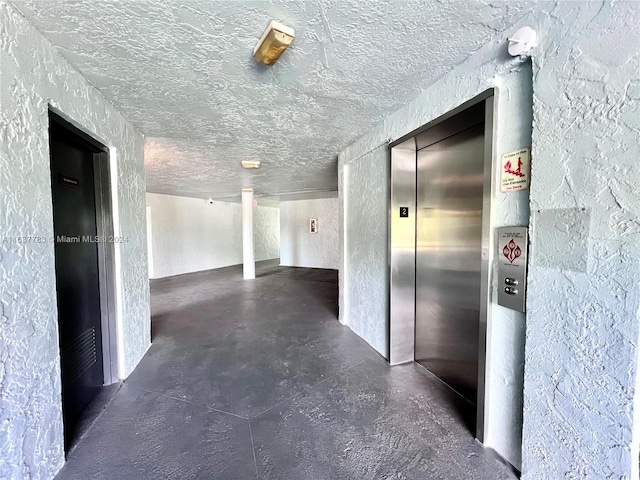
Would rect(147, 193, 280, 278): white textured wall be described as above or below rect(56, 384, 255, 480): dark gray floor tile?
above

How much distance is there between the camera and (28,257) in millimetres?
1158

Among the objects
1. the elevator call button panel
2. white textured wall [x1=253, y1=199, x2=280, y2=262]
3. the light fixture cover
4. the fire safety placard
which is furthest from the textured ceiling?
white textured wall [x1=253, y1=199, x2=280, y2=262]

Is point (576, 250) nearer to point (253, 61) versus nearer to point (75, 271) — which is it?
point (253, 61)

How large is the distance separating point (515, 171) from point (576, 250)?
1.50ft

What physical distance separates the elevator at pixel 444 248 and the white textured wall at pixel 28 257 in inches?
86.2

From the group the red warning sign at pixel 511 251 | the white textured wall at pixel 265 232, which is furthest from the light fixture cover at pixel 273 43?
the white textured wall at pixel 265 232

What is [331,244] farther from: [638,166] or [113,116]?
[638,166]

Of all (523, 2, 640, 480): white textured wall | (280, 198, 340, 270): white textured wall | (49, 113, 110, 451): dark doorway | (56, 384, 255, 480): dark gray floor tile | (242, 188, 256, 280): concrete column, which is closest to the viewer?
(523, 2, 640, 480): white textured wall

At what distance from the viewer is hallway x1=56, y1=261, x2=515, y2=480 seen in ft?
4.42

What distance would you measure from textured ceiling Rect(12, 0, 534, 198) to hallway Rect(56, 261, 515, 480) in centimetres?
219

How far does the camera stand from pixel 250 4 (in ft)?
3.54

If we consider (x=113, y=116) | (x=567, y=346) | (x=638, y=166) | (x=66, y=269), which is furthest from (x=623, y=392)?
(x=113, y=116)

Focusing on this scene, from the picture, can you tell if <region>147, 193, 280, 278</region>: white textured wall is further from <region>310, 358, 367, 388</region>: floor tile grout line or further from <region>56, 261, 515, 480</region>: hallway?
<region>310, 358, 367, 388</region>: floor tile grout line

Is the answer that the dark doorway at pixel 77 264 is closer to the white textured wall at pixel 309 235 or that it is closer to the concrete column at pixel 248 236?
the concrete column at pixel 248 236
